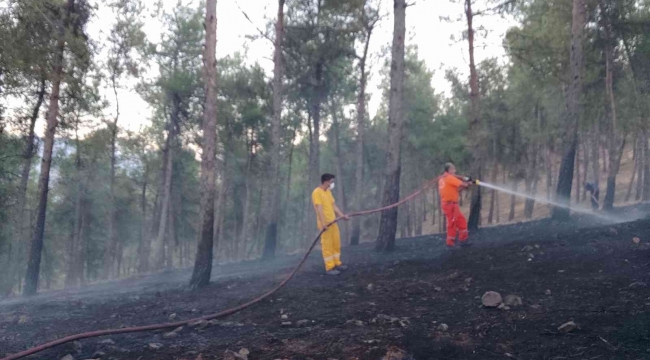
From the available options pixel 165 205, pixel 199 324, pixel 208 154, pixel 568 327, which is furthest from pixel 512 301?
pixel 165 205

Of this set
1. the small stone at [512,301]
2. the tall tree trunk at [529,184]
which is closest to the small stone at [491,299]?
the small stone at [512,301]

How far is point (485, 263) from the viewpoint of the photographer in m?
9.79

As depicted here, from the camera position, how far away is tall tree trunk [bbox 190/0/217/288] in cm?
1140

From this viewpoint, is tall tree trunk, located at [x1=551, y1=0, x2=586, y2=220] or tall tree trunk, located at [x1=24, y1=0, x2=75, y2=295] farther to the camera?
tall tree trunk, located at [x1=24, y1=0, x2=75, y2=295]

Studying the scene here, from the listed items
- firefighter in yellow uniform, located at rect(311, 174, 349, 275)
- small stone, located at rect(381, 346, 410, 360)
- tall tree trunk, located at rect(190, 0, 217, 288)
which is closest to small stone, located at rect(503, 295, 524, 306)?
small stone, located at rect(381, 346, 410, 360)

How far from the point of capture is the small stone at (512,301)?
22.5ft

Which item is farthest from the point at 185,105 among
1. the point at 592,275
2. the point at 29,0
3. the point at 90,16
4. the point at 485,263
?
the point at 592,275

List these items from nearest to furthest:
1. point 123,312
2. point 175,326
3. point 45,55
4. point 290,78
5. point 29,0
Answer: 1. point 175,326
2. point 123,312
3. point 29,0
4. point 45,55
5. point 290,78

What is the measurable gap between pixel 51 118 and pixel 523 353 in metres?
15.0

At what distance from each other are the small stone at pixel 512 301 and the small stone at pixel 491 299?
0.08 m

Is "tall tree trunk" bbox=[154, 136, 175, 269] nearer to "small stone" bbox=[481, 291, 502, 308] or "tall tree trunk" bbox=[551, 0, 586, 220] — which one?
"tall tree trunk" bbox=[551, 0, 586, 220]

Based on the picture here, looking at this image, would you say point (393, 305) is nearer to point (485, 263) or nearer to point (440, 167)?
point (485, 263)

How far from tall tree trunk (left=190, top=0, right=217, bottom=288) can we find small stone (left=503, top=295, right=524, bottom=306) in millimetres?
6200

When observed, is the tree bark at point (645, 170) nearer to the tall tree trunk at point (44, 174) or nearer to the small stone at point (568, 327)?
the small stone at point (568, 327)
